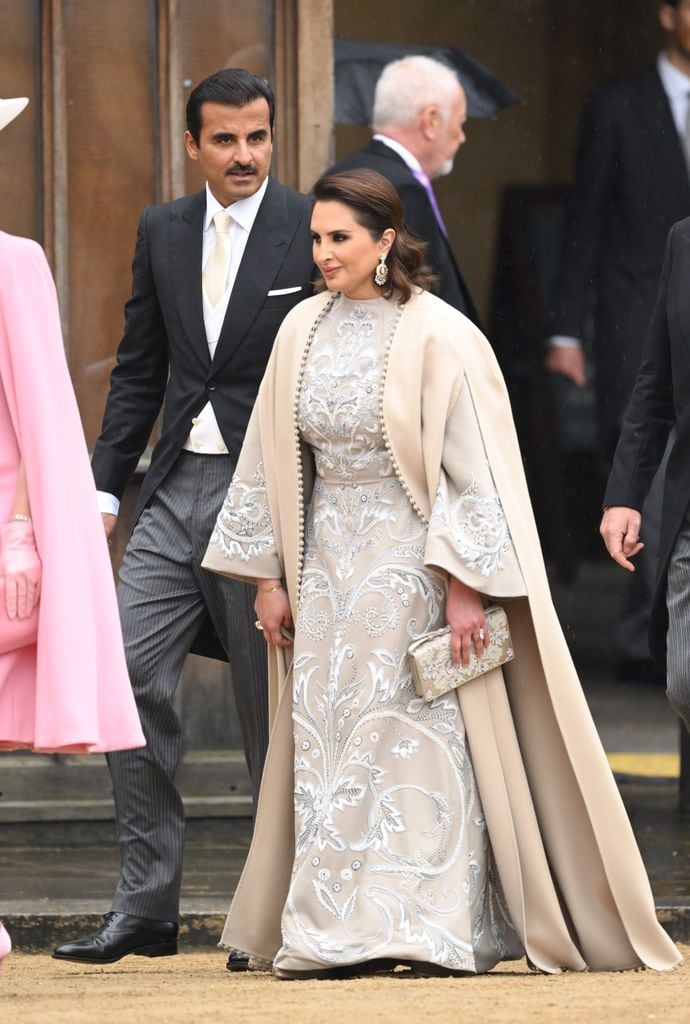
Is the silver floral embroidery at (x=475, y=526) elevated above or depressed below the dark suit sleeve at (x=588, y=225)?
below

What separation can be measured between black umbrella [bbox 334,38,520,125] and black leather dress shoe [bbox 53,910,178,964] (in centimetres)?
353

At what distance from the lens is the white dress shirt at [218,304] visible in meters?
6.25

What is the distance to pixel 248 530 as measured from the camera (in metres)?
5.90

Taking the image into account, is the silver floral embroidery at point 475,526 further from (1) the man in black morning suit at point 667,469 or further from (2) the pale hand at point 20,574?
(2) the pale hand at point 20,574

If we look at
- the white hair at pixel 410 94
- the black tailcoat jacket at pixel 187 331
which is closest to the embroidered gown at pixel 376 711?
the black tailcoat jacket at pixel 187 331

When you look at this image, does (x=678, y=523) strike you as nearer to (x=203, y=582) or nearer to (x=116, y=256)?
(x=203, y=582)

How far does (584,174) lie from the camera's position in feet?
31.0

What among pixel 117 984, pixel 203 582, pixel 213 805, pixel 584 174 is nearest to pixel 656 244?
pixel 584 174

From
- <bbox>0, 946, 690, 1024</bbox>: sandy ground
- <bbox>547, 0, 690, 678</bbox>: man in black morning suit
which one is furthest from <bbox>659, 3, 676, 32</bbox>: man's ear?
<bbox>0, 946, 690, 1024</bbox>: sandy ground

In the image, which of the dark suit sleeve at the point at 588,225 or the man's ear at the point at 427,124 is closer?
the man's ear at the point at 427,124

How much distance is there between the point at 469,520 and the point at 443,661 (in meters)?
0.35

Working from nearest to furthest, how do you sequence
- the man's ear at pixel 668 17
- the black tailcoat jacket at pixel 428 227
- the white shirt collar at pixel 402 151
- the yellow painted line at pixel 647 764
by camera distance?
the black tailcoat jacket at pixel 428 227
the white shirt collar at pixel 402 151
the man's ear at pixel 668 17
the yellow painted line at pixel 647 764

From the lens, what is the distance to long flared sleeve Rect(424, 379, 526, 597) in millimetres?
5586

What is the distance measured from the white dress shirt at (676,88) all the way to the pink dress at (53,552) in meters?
4.36
